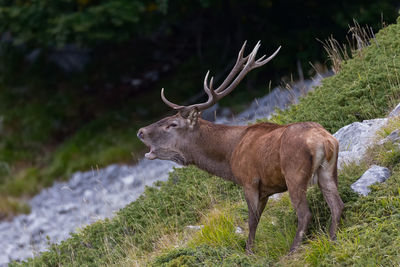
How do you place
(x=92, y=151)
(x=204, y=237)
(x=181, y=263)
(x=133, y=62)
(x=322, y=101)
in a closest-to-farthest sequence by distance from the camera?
(x=181, y=263) → (x=204, y=237) → (x=322, y=101) → (x=92, y=151) → (x=133, y=62)

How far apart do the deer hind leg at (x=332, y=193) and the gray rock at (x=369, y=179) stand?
541mm

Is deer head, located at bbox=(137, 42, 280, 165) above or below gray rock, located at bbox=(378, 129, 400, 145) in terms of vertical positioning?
above

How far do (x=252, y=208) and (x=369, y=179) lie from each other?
1.23 meters

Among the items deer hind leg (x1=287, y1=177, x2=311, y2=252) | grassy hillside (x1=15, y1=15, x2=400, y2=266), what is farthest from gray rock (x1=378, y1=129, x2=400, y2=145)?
deer hind leg (x1=287, y1=177, x2=311, y2=252)

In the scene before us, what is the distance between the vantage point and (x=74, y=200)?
14.4m

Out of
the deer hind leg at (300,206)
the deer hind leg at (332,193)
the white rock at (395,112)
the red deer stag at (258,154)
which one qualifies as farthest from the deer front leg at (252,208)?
the white rock at (395,112)

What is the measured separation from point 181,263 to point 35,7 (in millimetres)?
10175

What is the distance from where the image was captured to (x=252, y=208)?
Answer: 20.7 ft

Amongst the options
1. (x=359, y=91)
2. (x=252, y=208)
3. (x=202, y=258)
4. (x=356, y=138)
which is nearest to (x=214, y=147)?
(x=252, y=208)

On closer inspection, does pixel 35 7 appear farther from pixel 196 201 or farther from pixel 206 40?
pixel 196 201

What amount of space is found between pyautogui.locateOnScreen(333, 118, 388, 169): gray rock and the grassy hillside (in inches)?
8.9

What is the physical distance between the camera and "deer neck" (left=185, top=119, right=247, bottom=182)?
22.8 ft

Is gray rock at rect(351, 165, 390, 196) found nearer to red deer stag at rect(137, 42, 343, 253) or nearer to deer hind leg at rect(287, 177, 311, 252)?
red deer stag at rect(137, 42, 343, 253)

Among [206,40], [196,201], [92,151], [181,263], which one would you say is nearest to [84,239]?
[196,201]
